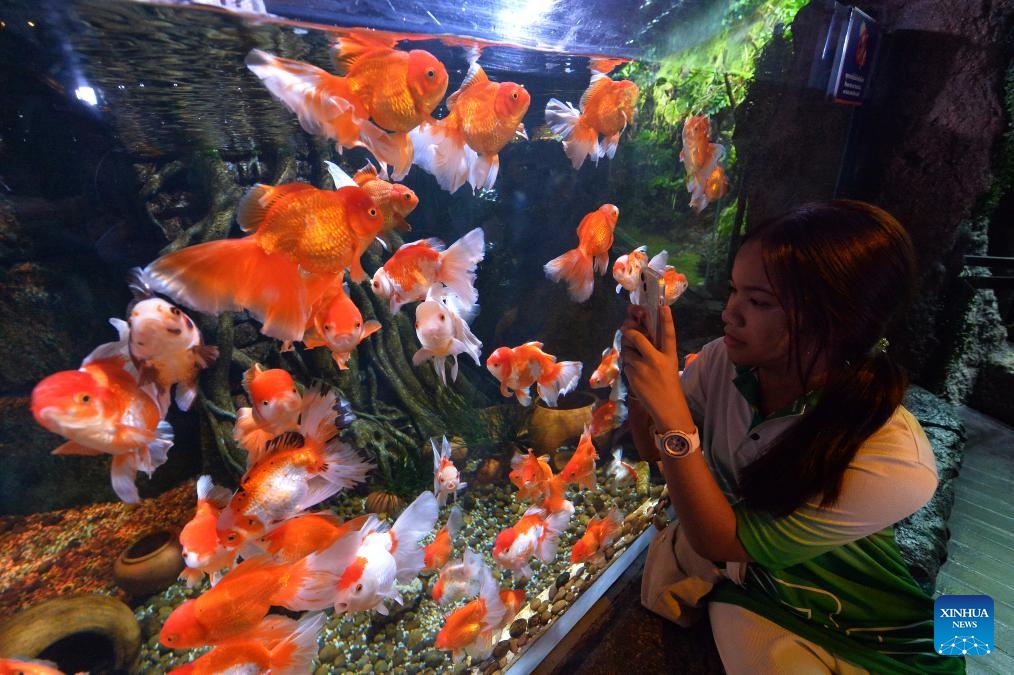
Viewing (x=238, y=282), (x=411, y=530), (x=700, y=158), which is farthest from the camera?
(x=700, y=158)

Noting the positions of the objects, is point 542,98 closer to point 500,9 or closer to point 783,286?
point 500,9

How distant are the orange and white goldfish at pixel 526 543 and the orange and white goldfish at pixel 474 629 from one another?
30cm

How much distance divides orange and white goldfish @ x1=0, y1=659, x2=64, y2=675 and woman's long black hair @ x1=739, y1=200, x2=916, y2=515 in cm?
209

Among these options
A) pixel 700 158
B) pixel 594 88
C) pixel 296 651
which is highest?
pixel 594 88

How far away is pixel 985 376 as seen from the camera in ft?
13.1

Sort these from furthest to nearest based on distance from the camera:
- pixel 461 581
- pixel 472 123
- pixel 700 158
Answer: pixel 700 158 → pixel 461 581 → pixel 472 123

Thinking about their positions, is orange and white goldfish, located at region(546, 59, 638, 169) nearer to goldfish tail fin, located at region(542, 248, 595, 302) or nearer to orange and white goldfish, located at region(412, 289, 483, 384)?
goldfish tail fin, located at region(542, 248, 595, 302)

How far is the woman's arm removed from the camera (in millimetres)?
1320

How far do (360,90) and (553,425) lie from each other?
9.16 ft

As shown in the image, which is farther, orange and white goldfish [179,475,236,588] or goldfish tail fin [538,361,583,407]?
goldfish tail fin [538,361,583,407]

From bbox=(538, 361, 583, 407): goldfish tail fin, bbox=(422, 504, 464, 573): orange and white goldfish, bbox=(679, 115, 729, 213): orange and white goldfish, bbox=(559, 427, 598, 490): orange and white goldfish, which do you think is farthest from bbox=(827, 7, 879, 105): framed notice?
bbox=(422, 504, 464, 573): orange and white goldfish

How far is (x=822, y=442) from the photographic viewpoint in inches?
51.1

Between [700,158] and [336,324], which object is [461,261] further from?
[700,158]

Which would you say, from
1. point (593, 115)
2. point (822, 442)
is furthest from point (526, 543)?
point (593, 115)
